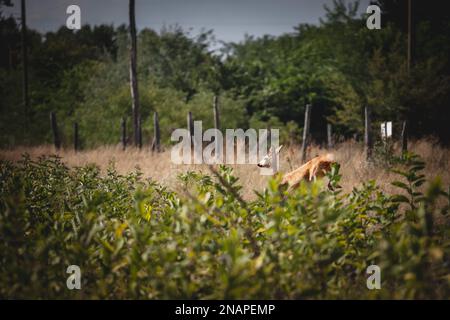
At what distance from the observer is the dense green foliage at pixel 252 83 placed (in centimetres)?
1784

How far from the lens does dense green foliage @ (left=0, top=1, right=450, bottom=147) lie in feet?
58.5

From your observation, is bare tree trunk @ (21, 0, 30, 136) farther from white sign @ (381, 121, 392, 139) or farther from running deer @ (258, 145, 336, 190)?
running deer @ (258, 145, 336, 190)

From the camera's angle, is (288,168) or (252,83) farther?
(252,83)

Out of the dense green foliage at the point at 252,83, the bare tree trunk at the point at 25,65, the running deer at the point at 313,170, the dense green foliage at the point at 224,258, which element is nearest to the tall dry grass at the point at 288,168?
the running deer at the point at 313,170

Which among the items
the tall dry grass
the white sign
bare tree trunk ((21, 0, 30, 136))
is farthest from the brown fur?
bare tree trunk ((21, 0, 30, 136))

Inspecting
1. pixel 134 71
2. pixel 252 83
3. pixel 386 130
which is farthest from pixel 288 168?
pixel 252 83

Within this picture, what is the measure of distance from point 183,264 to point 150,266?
0.28 meters

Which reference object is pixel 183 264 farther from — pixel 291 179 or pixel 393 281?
pixel 291 179

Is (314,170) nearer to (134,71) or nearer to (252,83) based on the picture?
(134,71)

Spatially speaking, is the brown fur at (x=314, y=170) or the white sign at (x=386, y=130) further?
the white sign at (x=386, y=130)

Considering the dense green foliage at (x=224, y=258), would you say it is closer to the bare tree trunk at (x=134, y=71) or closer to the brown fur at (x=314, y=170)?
the brown fur at (x=314, y=170)

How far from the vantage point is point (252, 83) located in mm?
28984

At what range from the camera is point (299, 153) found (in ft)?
44.9

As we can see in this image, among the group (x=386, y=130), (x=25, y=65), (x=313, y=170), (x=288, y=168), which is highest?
(x=25, y=65)
